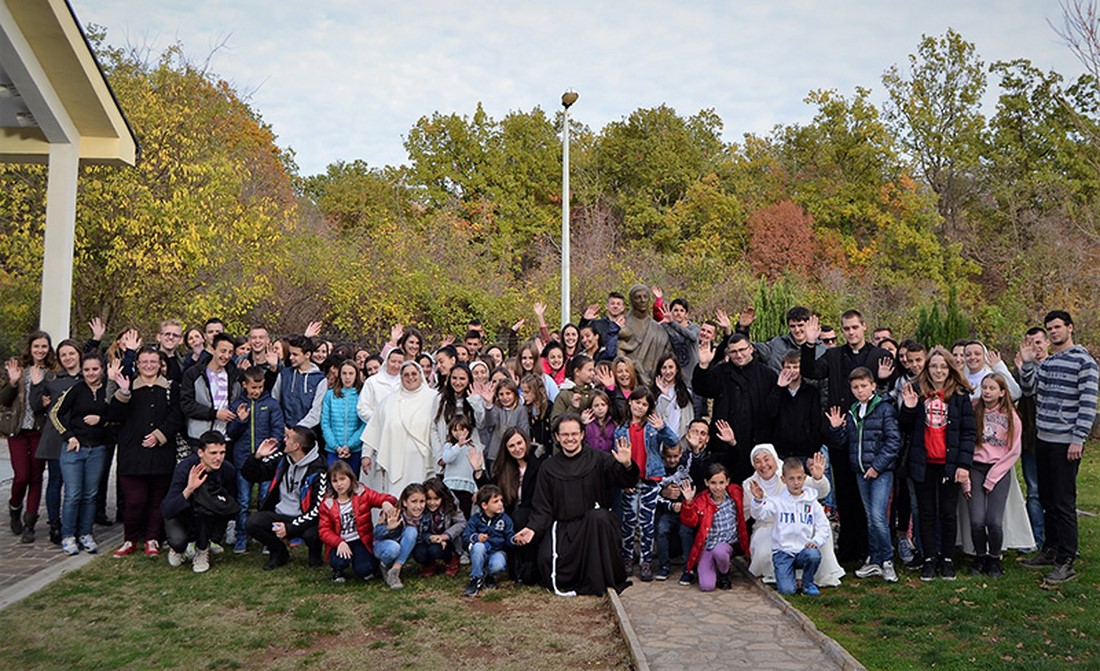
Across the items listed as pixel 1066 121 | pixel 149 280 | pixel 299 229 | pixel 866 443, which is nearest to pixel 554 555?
pixel 866 443

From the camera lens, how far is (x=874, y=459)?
308 inches

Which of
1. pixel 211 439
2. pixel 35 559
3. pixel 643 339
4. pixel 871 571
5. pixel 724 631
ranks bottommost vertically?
pixel 724 631

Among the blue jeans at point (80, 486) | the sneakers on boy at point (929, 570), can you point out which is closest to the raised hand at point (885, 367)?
the sneakers on boy at point (929, 570)

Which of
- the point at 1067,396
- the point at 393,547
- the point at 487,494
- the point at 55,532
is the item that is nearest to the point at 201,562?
the point at 393,547

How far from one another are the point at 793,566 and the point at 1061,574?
2203 mm

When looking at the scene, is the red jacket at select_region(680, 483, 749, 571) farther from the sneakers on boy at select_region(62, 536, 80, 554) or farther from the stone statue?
the sneakers on boy at select_region(62, 536, 80, 554)

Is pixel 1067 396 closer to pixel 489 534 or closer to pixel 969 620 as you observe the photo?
pixel 969 620

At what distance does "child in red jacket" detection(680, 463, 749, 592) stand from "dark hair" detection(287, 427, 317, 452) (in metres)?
3.37

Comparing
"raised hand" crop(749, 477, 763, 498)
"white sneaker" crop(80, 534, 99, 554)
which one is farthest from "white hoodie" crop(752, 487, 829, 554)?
"white sneaker" crop(80, 534, 99, 554)

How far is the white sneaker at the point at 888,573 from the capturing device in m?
7.66

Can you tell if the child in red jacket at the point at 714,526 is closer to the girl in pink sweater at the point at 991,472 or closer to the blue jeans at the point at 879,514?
the blue jeans at the point at 879,514

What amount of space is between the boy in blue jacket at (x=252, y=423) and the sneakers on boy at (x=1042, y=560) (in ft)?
22.7

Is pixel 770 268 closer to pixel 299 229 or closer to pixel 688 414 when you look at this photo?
pixel 299 229

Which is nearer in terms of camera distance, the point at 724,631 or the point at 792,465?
the point at 724,631
